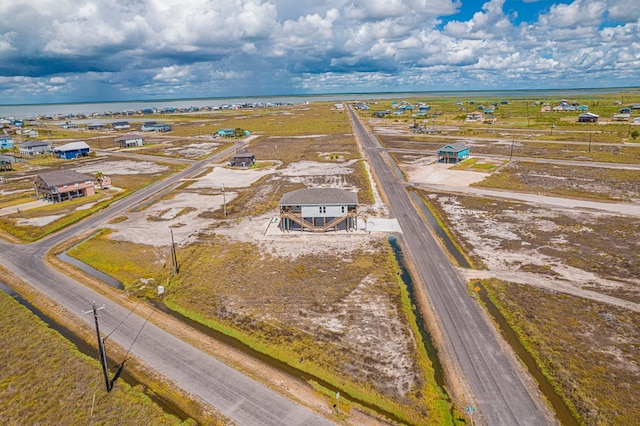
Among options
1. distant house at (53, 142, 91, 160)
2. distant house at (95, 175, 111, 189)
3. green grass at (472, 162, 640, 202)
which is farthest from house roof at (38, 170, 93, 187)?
green grass at (472, 162, 640, 202)

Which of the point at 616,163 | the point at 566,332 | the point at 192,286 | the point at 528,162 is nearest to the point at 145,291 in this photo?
the point at 192,286

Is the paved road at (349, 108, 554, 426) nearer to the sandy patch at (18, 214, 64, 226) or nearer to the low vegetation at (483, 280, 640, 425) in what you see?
the low vegetation at (483, 280, 640, 425)

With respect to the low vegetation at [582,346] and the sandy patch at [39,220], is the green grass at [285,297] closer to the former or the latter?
the low vegetation at [582,346]

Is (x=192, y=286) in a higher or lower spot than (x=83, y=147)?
lower

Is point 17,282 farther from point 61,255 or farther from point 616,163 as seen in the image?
point 616,163

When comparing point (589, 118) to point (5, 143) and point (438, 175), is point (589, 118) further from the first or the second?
point (5, 143)

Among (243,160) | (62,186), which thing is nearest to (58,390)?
(62,186)
